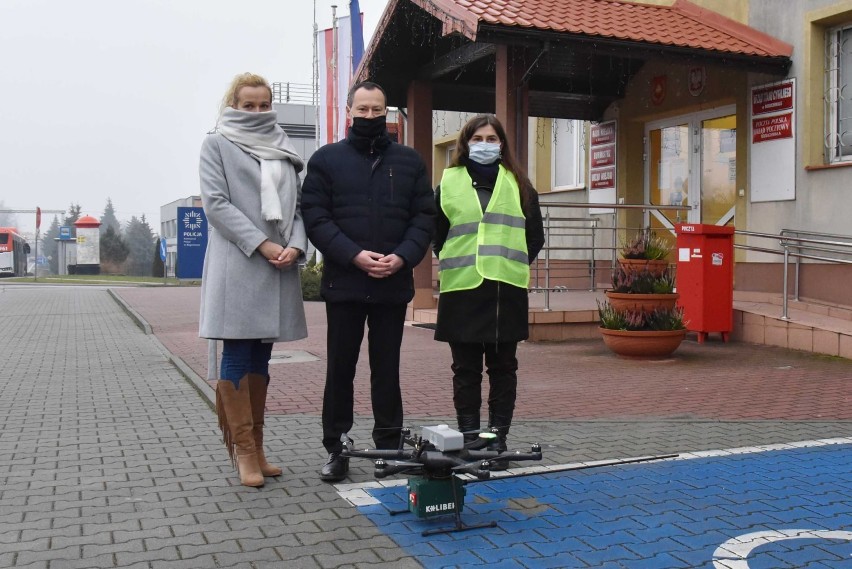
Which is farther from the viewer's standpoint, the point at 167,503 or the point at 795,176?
the point at 795,176

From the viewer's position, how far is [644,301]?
32.0 feet

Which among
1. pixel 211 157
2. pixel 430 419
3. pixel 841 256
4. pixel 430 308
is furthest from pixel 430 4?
pixel 211 157

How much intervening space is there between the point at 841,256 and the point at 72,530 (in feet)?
30.6

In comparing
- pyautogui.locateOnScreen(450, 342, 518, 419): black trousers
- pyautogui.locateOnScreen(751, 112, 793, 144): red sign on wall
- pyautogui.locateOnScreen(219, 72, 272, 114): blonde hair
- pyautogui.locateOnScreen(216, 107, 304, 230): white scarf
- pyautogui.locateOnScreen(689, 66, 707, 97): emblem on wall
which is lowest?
pyautogui.locateOnScreen(450, 342, 518, 419): black trousers

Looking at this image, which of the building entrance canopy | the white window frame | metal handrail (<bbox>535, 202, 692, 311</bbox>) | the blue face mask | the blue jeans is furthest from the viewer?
the white window frame

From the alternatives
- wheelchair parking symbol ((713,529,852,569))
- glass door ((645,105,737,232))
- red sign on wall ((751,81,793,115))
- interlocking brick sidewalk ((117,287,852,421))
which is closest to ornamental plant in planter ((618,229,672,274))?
interlocking brick sidewalk ((117,287,852,421))

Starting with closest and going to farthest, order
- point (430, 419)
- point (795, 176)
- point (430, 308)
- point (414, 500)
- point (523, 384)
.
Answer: point (414, 500) < point (430, 419) < point (523, 384) < point (795, 176) < point (430, 308)

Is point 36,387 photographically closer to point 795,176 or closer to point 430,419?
point 430,419

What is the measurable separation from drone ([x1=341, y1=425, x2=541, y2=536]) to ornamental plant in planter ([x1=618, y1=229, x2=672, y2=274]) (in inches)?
245

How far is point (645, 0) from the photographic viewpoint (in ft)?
48.5

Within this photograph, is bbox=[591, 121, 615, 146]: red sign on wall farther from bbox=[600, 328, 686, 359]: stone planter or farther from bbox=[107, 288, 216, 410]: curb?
bbox=[107, 288, 216, 410]: curb

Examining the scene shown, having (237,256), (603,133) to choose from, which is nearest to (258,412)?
(237,256)

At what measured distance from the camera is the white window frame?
54.5 feet

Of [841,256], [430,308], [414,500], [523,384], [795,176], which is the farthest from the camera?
[430,308]
